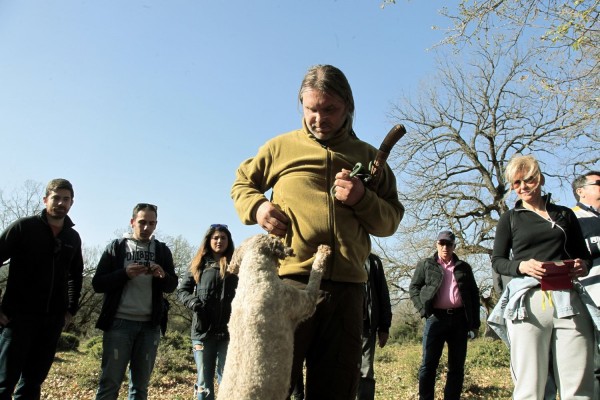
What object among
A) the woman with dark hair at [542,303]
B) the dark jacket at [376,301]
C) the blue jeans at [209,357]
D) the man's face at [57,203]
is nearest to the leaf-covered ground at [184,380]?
the dark jacket at [376,301]

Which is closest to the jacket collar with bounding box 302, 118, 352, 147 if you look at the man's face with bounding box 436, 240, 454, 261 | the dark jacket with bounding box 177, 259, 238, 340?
the dark jacket with bounding box 177, 259, 238, 340

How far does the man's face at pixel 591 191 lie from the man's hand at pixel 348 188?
13.7 ft

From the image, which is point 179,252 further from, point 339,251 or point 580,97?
point 339,251

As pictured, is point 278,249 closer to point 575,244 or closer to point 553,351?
point 553,351

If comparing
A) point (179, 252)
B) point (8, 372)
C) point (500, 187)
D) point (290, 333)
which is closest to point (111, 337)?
point (8, 372)

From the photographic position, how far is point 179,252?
128 ft

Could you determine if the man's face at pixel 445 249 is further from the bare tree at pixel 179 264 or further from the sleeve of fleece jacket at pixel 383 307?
the bare tree at pixel 179 264

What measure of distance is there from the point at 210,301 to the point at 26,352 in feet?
7.41

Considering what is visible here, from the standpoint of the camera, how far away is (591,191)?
18.1 ft

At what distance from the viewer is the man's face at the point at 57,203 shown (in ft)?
18.1

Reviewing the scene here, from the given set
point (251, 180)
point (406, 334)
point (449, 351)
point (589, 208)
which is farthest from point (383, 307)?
point (406, 334)

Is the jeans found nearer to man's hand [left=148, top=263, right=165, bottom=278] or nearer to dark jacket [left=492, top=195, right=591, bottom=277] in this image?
man's hand [left=148, top=263, right=165, bottom=278]

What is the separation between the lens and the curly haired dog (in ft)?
7.48

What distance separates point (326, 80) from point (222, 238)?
4.62 metres
